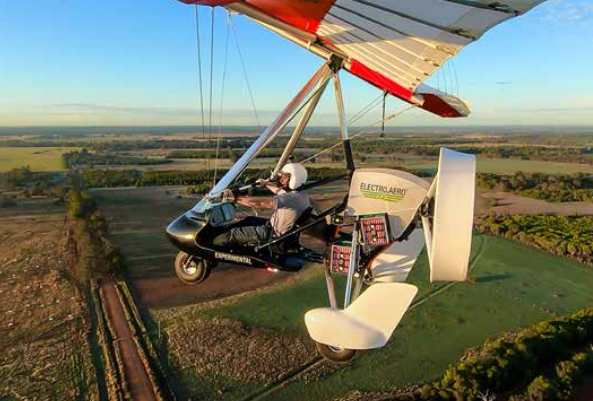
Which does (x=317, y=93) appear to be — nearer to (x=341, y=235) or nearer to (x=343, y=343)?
(x=341, y=235)

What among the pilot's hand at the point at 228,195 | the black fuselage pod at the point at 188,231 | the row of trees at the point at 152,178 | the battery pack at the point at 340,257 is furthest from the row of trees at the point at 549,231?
the black fuselage pod at the point at 188,231

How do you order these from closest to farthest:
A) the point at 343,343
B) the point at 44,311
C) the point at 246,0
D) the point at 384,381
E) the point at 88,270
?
the point at 246,0, the point at 343,343, the point at 384,381, the point at 44,311, the point at 88,270

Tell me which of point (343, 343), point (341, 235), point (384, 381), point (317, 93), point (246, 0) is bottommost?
point (384, 381)

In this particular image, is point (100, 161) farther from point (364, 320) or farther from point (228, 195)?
point (364, 320)

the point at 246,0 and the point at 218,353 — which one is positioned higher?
the point at 246,0

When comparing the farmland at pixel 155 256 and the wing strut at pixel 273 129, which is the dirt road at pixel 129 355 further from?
the wing strut at pixel 273 129

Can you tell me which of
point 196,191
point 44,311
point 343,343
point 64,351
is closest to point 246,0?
point 343,343

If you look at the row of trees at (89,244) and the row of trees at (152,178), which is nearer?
the row of trees at (89,244)

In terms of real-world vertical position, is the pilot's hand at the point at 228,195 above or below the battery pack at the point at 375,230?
above
